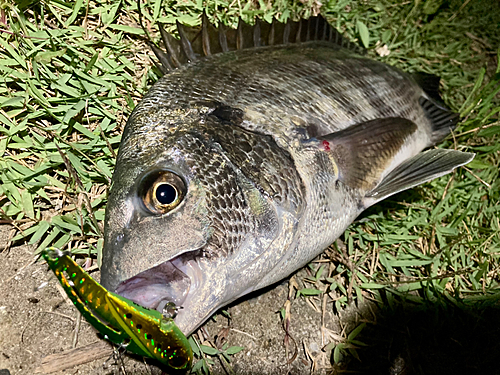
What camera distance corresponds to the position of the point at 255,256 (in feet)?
5.37

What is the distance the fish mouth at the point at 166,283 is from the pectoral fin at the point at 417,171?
1.33 m

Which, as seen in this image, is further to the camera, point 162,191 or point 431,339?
point 431,339

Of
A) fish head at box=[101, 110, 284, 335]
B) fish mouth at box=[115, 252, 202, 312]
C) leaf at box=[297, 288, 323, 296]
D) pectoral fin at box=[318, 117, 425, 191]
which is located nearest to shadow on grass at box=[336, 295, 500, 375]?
leaf at box=[297, 288, 323, 296]

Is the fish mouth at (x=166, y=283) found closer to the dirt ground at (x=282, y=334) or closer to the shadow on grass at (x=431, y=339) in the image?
the dirt ground at (x=282, y=334)

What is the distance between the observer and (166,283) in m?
1.48

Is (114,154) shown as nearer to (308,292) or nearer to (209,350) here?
(209,350)

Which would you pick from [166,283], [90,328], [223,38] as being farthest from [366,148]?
[90,328]

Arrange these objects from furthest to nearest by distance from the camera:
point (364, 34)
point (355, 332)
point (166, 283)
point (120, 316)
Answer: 1. point (364, 34)
2. point (355, 332)
3. point (166, 283)
4. point (120, 316)

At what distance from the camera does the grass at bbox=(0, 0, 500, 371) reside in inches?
93.2

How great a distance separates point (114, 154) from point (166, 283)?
52.1 inches

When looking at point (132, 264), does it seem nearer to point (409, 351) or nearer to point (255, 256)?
point (255, 256)

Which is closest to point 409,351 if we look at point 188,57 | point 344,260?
point 344,260

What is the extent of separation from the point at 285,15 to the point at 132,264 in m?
2.84

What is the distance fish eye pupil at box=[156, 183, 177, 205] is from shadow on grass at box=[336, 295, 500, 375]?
Result: 180 centimetres
